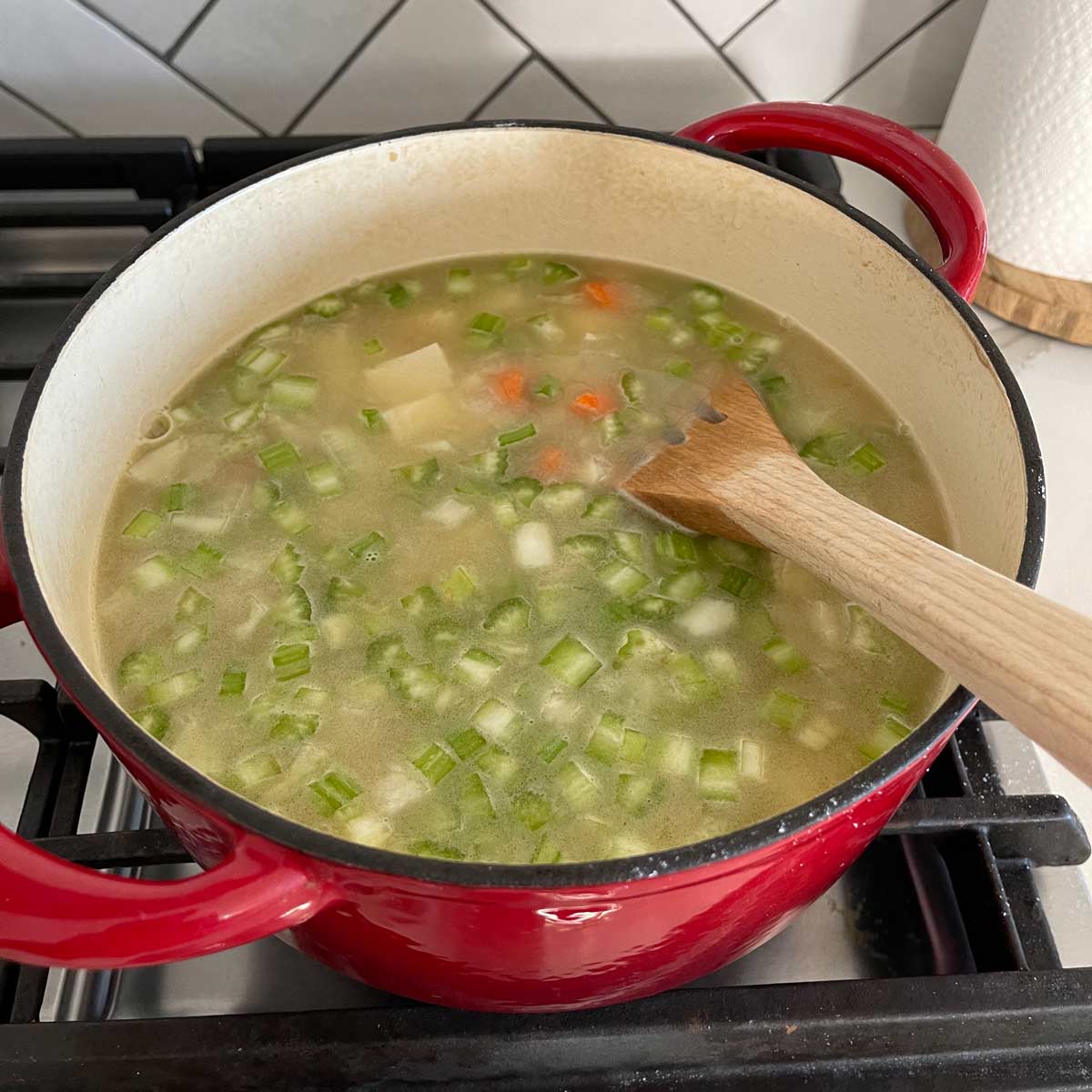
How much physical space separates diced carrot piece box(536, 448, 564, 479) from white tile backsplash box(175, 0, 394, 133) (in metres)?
0.58

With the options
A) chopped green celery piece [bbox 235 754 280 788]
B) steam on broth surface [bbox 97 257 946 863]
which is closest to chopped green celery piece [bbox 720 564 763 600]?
steam on broth surface [bbox 97 257 946 863]

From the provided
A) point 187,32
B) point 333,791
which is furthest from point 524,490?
point 187,32

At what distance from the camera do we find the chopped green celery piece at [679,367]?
1202 mm

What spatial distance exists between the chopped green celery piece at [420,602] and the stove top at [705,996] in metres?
0.27

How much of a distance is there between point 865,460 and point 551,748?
0.46m

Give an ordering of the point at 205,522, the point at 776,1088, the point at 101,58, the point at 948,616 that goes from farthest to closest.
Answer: the point at 101,58 < the point at 205,522 < the point at 776,1088 < the point at 948,616

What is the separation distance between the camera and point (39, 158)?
51.1 inches

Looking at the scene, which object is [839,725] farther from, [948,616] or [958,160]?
[958,160]

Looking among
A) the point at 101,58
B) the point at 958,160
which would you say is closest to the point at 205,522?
the point at 101,58

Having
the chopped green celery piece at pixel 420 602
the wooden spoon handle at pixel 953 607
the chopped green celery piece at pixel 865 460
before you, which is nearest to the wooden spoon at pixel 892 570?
the wooden spoon handle at pixel 953 607

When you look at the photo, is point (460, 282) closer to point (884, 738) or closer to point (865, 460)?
point (865, 460)

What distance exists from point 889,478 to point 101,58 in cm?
102

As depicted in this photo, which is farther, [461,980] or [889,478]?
[889,478]

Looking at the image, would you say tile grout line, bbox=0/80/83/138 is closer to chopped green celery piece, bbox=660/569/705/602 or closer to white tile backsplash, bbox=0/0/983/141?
white tile backsplash, bbox=0/0/983/141
